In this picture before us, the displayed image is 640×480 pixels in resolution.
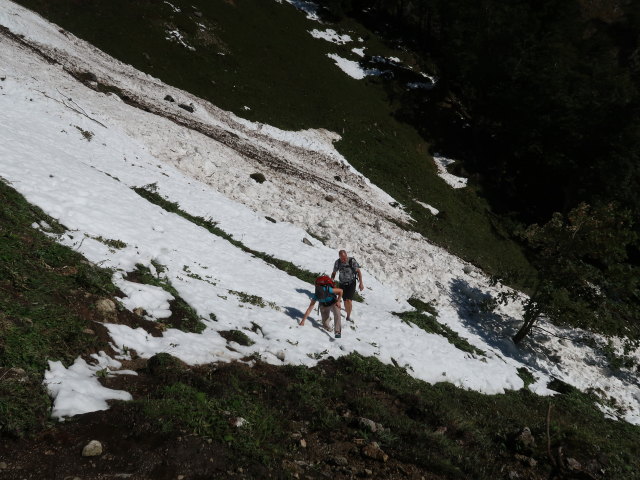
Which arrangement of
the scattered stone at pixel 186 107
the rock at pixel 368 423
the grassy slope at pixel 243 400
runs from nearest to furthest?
the grassy slope at pixel 243 400 → the rock at pixel 368 423 → the scattered stone at pixel 186 107

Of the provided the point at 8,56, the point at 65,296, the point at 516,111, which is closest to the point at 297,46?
the point at 516,111

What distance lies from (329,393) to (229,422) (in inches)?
118

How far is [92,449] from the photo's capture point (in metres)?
4.76

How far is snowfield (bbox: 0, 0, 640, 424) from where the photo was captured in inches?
408

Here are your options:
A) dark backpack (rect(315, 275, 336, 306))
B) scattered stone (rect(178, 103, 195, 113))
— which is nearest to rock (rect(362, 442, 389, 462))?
dark backpack (rect(315, 275, 336, 306))

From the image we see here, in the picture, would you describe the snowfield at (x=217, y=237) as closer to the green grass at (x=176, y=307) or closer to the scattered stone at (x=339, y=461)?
the green grass at (x=176, y=307)

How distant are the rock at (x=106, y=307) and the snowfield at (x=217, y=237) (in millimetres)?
615

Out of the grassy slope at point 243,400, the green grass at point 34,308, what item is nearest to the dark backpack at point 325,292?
the grassy slope at point 243,400

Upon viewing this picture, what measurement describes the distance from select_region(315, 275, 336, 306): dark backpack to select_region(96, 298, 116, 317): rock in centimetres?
570

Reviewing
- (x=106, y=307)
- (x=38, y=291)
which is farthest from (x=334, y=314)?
(x=38, y=291)

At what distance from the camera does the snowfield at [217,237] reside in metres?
10.4

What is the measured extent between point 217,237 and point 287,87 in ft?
126

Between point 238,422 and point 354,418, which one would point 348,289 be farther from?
point 238,422

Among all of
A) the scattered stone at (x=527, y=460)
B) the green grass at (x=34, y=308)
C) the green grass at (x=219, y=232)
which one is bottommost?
the green grass at (x=219, y=232)
